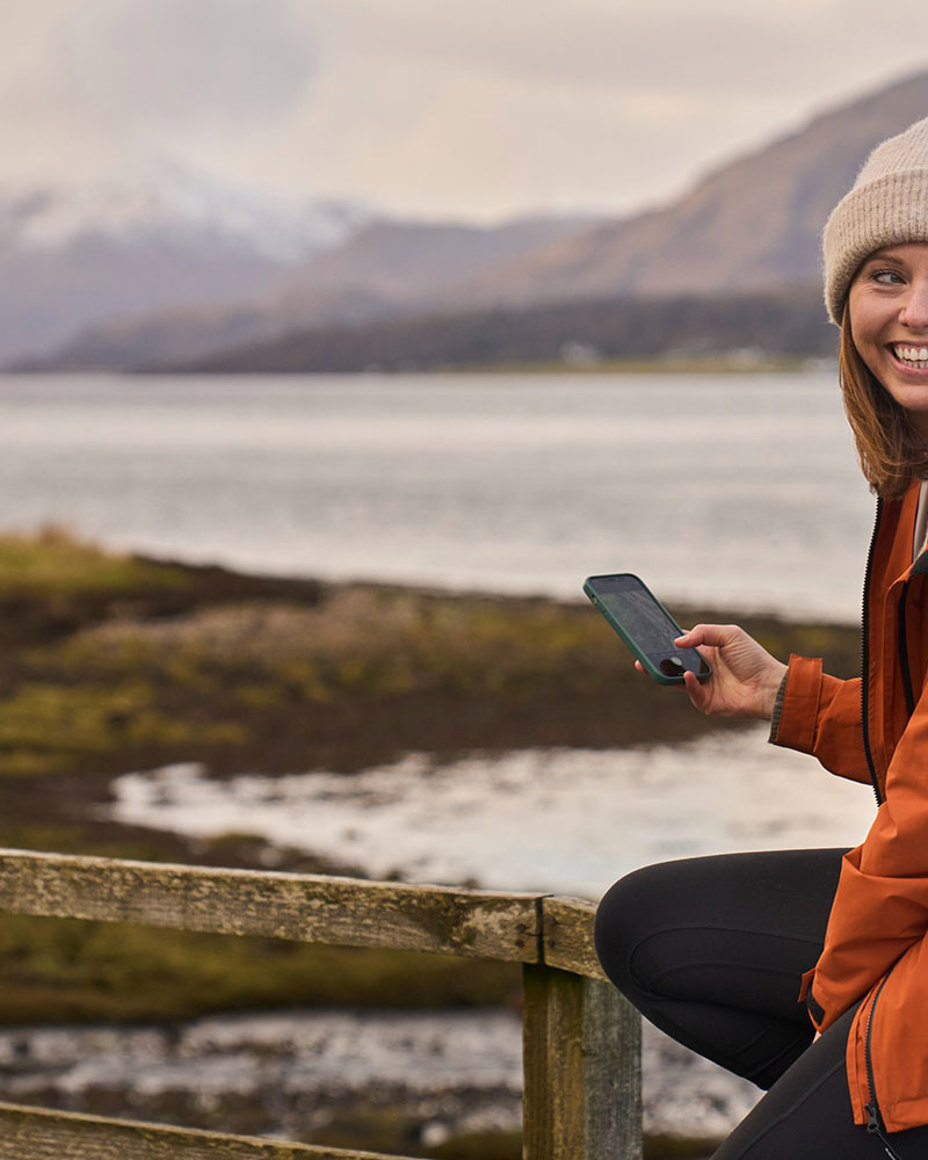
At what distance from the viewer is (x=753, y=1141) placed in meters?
2.12

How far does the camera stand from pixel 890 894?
6.67ft

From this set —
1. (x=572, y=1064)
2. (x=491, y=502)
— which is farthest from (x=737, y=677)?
(x=491, y=502)

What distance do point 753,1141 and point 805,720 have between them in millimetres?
787

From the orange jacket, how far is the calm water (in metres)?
27.6

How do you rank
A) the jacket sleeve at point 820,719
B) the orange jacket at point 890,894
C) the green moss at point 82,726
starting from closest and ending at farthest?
the orange jacket at point 890,894, the jacket sleeve at point 820,719, the green moss at point 82,726

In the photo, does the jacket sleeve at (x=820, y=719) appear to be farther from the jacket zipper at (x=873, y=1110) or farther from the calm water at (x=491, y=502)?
the calm water at (x=491, y=502)

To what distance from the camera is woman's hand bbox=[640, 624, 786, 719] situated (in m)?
2.79

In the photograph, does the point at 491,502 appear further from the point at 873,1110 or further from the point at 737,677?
the point at 873,1110

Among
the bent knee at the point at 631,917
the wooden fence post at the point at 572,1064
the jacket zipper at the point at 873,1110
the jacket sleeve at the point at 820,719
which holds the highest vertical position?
the jacket sleeve at the point at 820,719

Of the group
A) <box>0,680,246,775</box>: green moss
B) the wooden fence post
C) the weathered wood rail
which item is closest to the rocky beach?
<box>0,680,246,775</box>: green moss

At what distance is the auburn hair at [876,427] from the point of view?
2.46 m

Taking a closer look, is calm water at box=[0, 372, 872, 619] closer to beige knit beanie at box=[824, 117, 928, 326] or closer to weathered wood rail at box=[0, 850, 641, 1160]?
weathered wood rail at box=[0, 850, 641, 1160]

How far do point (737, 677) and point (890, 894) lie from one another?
0.82m

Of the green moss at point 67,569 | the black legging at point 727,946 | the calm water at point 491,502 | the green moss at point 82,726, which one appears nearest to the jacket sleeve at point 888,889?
the black legging at point 727,946
